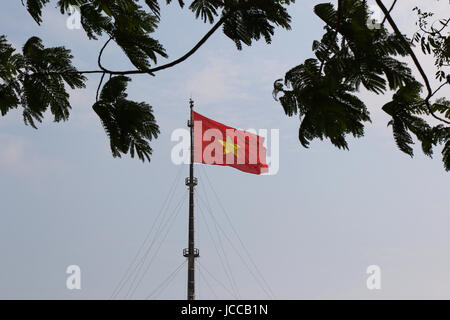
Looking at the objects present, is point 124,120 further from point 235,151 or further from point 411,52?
point 235,151

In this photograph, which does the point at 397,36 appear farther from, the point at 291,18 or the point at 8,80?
the point at 8,80

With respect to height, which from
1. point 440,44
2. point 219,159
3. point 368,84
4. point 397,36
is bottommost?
point 368,84

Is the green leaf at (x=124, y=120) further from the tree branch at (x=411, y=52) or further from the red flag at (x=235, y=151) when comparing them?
the red flag at (x=235, y=151)

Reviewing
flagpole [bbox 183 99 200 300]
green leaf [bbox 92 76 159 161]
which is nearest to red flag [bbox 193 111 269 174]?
flagpole [bbox 183 99 200 300]

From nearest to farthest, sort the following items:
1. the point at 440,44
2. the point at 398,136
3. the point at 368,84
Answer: the point at 368,84 < the point at 398,136 < the point at 440,44

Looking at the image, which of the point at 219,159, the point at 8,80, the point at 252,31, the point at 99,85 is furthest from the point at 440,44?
the point at 219,159

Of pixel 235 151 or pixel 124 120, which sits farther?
pixel 235 151

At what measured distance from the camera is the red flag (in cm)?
1972

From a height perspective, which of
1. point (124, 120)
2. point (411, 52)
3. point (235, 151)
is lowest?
point (124, 120)

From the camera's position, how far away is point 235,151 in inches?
790

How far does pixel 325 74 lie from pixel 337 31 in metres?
0.15

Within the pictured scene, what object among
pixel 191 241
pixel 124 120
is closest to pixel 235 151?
pixel 191 241

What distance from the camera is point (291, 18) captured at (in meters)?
2.14

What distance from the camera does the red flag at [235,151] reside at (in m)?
19.7
